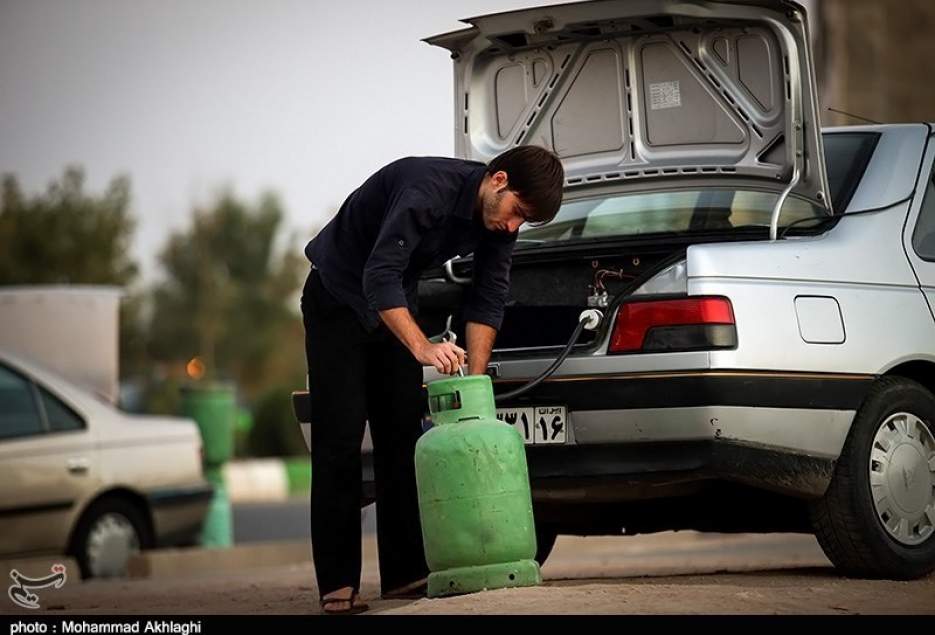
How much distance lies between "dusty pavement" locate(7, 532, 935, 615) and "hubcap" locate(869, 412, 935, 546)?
21cm

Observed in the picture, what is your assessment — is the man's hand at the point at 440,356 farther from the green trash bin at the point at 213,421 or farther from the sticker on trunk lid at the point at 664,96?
the green trash bin at the point at 213,421

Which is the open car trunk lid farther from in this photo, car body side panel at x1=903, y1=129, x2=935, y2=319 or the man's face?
the man's face

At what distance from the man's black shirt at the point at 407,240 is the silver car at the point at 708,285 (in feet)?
1.28

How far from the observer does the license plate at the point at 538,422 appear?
6.58 meters

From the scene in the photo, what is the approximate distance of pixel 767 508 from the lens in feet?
24.0

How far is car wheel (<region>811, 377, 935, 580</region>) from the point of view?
6.67 m

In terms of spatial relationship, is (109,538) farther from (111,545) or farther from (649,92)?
(649,92)

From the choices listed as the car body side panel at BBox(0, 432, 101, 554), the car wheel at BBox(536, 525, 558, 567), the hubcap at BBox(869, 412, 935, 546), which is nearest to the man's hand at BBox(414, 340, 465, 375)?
the hubcap at BBox(869, 412, 935, 546)

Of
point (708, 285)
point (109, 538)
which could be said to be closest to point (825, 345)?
point (708, 285)

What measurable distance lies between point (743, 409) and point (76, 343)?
337 inches

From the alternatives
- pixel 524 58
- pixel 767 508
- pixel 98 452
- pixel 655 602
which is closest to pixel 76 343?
pixel 98 452

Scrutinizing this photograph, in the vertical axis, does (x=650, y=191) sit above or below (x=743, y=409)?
above
